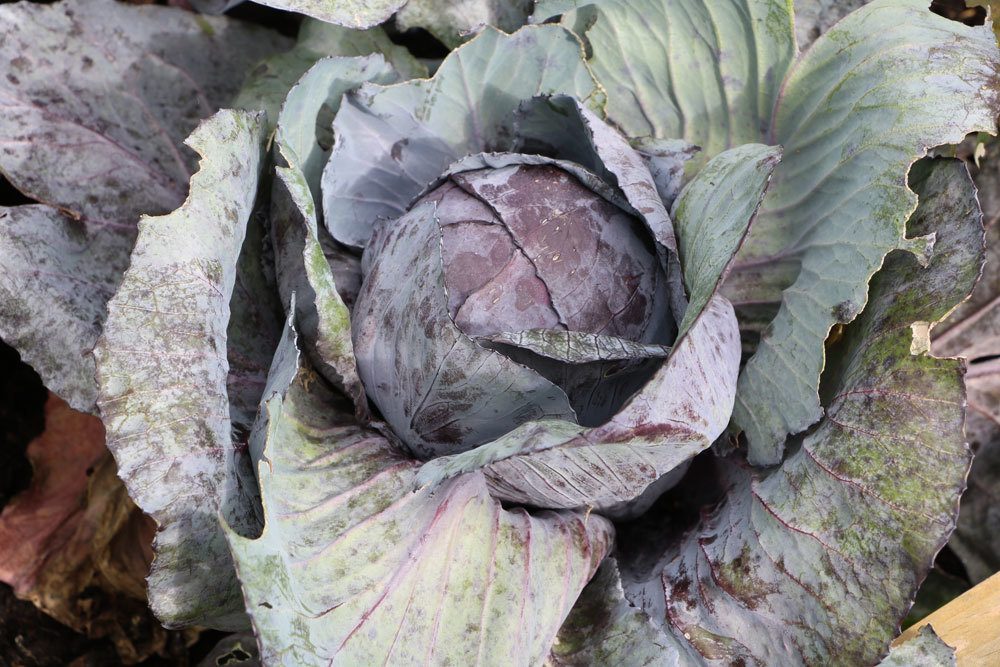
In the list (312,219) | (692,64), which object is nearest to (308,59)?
(312,219)

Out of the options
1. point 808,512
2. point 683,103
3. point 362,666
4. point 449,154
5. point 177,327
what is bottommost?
point 362,666

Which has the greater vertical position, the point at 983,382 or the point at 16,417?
the point at 983,382

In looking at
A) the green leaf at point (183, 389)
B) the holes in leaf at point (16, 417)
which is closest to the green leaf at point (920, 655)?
the green leaf at point (183, 389)

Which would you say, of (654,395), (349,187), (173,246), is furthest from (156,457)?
(654,395)

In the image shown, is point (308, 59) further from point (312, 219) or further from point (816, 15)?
point (816, 15)

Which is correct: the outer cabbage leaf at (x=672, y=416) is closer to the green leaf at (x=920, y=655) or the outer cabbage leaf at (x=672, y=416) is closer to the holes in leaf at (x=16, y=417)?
the green leaf at (x=920, y=655)

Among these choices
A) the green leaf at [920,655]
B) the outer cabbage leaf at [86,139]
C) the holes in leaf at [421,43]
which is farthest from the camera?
the holes in leaf at [421,43]

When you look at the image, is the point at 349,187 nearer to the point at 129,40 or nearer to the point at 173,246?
the point at 173,246
